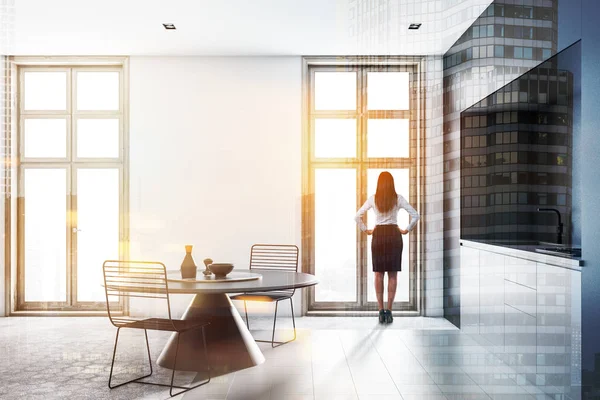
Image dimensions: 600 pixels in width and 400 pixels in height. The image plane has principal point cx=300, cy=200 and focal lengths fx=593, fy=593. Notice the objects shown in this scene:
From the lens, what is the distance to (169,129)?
3.84 meters

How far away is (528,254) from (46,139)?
309 centimetres

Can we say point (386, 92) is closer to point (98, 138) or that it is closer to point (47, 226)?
point (98, 138)

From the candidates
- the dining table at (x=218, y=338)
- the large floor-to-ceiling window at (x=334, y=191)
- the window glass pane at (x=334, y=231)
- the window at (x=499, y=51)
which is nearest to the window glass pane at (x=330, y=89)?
the large floor-to-ceiling window at (x=334, y=191)

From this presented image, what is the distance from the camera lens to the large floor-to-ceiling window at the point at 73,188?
381cm

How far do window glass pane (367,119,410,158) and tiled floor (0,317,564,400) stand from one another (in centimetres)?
42

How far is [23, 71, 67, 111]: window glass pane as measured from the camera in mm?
3699

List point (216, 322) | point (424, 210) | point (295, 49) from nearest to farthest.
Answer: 1. point (424, 210)
2. point (216, 322)
3. point (295, 49)

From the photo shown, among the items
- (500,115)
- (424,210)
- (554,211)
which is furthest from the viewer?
(500,115)

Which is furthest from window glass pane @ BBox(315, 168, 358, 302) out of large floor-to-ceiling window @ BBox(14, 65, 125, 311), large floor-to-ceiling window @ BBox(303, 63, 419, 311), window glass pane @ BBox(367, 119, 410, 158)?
window glass pane @ BBox(367, 119, 410, 158)

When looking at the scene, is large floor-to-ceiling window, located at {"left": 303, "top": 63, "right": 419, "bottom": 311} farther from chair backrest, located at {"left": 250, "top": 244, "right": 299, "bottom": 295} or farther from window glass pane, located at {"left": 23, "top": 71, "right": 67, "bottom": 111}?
window glass pane, located at {"left": 23, "top": 71, "right": 67, "bottom": 111}

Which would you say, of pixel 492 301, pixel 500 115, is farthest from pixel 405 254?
pixel 500 115

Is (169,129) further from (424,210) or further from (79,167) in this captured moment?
(424,210)

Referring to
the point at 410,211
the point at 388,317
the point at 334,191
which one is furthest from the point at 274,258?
the point at 410,211

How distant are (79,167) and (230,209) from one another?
103 centimetres
